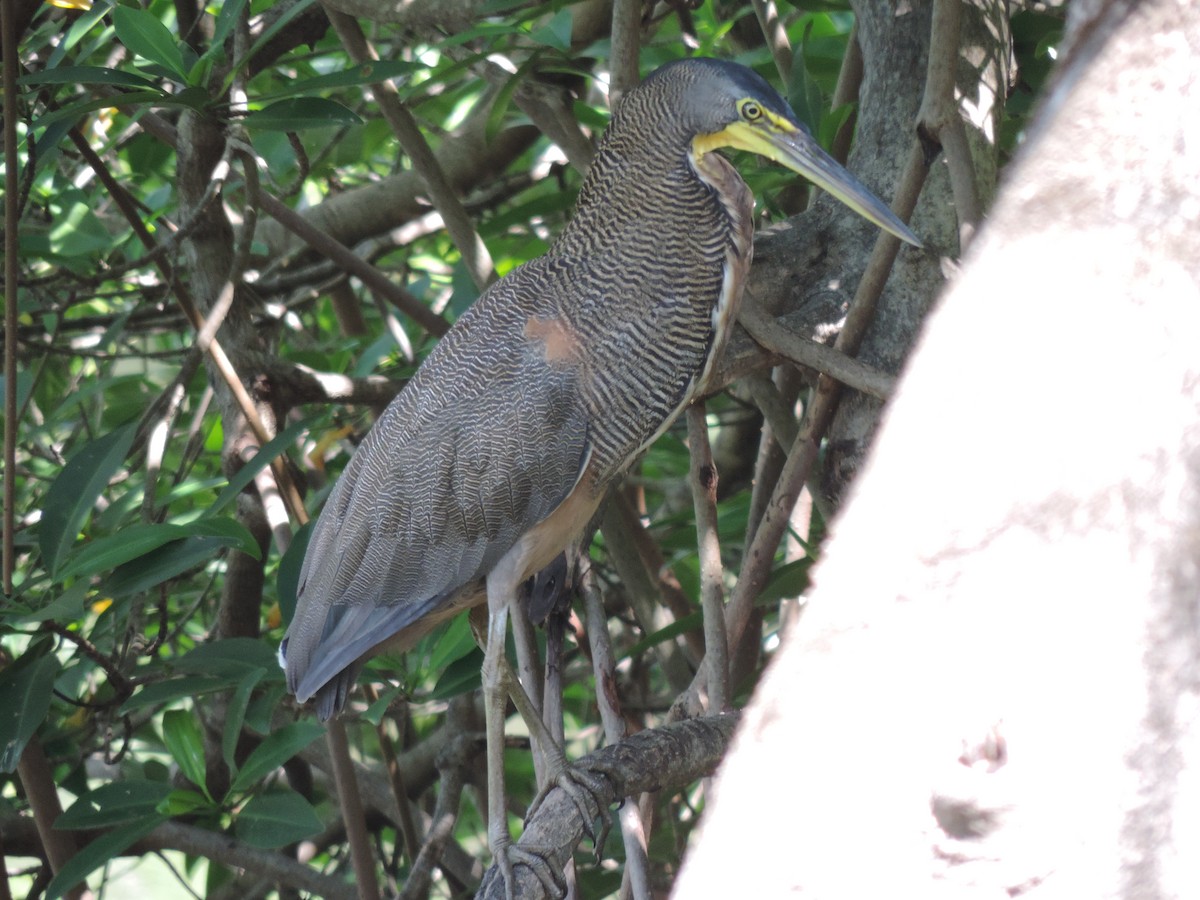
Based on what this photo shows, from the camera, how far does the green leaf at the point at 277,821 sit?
2.04 metres

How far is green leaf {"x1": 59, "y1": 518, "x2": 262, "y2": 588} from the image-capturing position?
1880 millimetres

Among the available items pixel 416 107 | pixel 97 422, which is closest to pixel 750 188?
pixel 416 107

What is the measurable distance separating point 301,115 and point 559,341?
0.51 meters

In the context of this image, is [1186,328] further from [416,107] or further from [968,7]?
[416,107]

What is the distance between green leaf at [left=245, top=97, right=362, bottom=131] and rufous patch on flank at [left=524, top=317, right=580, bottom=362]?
1.36 ft

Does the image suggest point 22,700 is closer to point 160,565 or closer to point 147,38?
point 160,565

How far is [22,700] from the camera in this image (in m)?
1.89

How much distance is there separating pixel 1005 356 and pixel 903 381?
48 mm

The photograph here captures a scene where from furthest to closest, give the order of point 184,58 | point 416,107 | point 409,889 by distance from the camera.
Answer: point 416,107
point 409,889
point 184,58

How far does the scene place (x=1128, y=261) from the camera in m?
0.62

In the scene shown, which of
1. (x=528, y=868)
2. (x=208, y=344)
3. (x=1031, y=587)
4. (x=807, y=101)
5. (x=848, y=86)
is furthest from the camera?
(x=848, y=86)

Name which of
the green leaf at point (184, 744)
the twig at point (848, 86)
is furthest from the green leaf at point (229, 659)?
the twig at point (848, 86)

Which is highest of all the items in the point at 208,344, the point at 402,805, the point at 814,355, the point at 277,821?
the point at 208,344

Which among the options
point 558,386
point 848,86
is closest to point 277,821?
point 558,386
